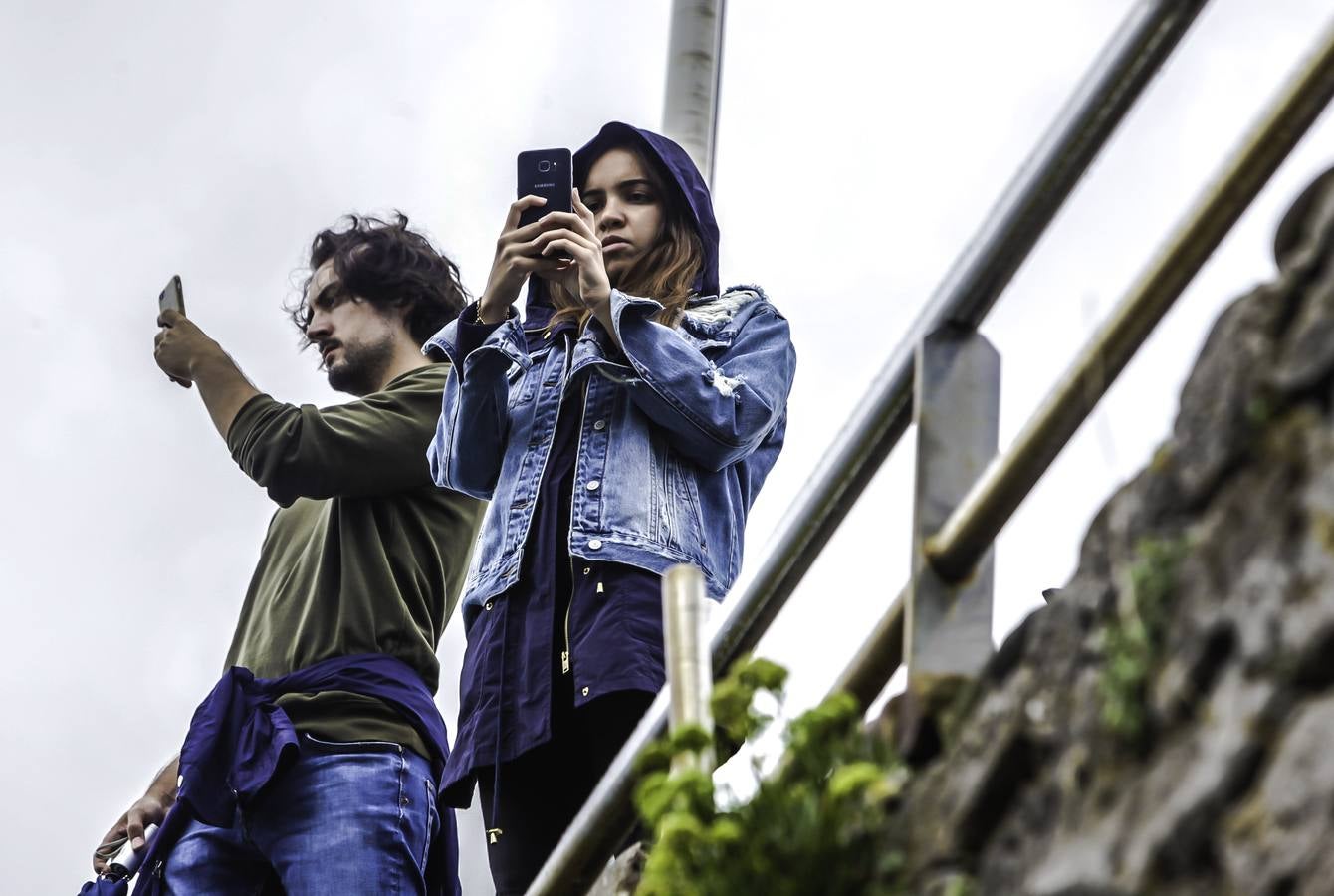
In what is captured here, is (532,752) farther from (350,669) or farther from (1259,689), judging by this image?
(1259,689)

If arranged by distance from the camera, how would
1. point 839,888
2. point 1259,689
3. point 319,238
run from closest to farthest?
point 1259,689
point 839,888
point 319,238

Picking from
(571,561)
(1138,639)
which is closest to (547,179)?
(571,561)

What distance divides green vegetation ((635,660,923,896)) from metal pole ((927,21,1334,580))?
225 millimetres

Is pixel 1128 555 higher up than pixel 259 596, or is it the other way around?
pixel 259 596

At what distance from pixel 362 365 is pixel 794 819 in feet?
9.45

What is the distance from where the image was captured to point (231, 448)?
418 cm

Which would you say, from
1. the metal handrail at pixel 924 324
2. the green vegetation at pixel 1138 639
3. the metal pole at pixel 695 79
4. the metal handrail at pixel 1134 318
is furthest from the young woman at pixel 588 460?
the metal pole at pixel 695 79

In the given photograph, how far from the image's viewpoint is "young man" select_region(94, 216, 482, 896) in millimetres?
3713

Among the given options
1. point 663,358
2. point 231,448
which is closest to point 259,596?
point 231,448

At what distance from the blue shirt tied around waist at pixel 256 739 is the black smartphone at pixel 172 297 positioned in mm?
1079

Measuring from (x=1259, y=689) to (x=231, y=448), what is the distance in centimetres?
307

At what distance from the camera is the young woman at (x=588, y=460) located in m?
3.28

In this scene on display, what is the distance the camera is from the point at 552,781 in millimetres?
3311

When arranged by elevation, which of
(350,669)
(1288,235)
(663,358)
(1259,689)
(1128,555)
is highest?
(663,358)
